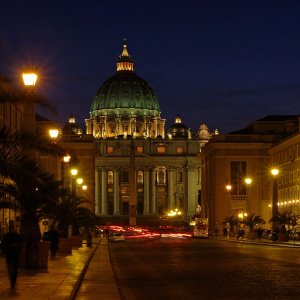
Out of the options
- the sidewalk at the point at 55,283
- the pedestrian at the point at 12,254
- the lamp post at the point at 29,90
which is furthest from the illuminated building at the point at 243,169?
the pedestrian at the point at 12,254

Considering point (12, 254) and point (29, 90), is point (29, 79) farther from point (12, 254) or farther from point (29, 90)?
point (12, 254)

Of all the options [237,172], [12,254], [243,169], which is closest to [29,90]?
[12,254]

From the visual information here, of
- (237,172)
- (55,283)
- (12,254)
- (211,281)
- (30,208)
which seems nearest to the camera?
(12,254)

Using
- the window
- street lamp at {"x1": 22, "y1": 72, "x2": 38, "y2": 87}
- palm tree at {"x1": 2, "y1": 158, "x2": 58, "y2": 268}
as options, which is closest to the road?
palm tree at {"x1": 2, "y1": 158, "x2": 58, "y2": 268}

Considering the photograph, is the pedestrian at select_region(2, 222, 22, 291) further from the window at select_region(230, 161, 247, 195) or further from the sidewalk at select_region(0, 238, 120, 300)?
the window at select_region(230, 161, 247, 195)

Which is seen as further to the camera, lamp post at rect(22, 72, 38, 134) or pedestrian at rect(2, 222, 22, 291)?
lamp post at rect(22, 72, 38, 134)

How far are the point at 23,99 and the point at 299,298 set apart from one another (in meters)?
7.70

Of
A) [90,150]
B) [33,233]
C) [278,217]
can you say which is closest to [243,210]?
[90,150]

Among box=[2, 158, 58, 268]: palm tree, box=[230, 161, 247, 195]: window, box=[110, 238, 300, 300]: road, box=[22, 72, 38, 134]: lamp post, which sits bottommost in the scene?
box=[110, 238, 300, 300]: road

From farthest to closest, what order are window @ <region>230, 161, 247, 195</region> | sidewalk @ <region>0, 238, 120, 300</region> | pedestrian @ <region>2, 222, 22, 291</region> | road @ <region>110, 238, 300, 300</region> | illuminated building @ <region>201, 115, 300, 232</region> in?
1. window @ <region>230, 161, 247, 195</region>
2. illuminated building @ <region>201, 115, 300, 232</region>
3. road @ <region>110, 238, 300, 300</region>
4. pedestrian @ <region>2, 222, 22, 291</region>
5. sidewalk @ <region>0, 238, 120, 300</region>

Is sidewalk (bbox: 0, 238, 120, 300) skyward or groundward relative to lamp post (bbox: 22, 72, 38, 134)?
groundward

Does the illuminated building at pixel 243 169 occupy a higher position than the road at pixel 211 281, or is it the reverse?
the illuminated building at pixel 243 169

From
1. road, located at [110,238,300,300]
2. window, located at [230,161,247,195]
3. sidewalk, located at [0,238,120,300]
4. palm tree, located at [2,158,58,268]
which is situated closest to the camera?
sidewalk, located at [0,238,120,300]

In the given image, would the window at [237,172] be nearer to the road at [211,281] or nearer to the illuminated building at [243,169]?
the illuminated building at [243,169]
